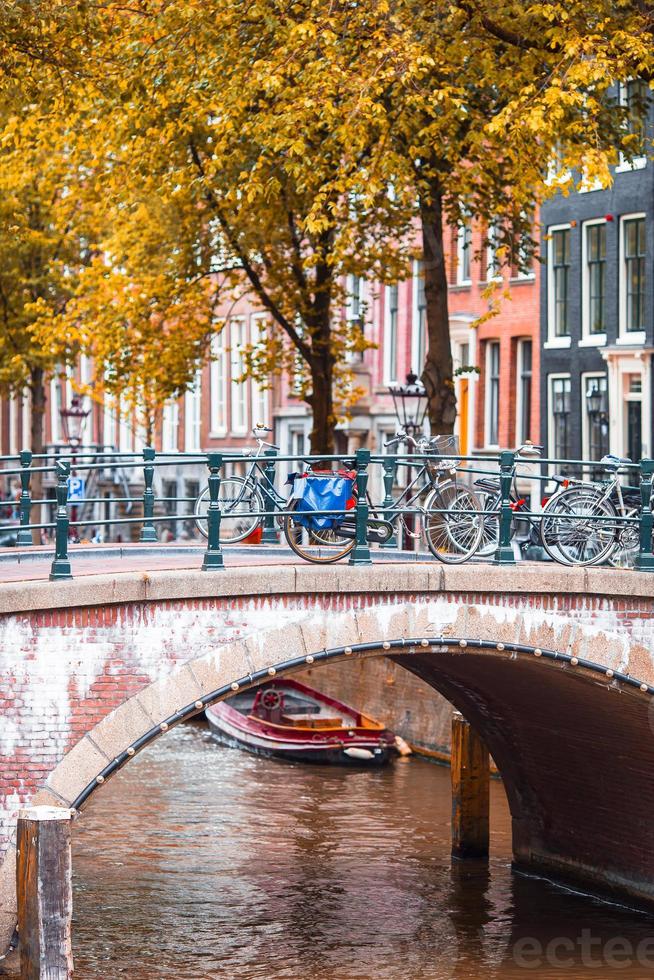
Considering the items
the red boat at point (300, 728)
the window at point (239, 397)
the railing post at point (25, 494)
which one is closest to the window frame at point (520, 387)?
the red boat at point (300, 728)

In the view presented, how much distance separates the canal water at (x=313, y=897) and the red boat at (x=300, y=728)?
5.94ft

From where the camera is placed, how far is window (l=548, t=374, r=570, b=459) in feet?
106

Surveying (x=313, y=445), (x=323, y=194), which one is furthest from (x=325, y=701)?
(x=323, y=194)

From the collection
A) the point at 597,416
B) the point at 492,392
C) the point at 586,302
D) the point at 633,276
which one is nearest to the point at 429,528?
the point at 633,276

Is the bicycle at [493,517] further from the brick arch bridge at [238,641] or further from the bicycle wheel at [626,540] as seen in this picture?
the brick arch bridge at [238,641]

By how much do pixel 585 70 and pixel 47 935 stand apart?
9603 millimetres

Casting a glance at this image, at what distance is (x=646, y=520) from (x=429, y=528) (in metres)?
1.74

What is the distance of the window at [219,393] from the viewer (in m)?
47.1

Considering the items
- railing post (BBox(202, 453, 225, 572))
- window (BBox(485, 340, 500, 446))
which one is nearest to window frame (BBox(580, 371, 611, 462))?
window (BBox(485, 340, 500, 446))

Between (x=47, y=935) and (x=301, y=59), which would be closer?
(x=47, y=935)

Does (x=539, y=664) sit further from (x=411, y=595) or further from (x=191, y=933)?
(x=191, y=933)

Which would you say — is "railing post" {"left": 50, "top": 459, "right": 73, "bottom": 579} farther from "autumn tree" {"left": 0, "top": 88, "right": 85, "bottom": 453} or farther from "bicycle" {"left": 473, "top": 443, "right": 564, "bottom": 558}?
"autumn tree" {"left": 0, "top": 88, "right": 85, "bottom": 453}

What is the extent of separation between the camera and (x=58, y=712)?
1359 centimetres

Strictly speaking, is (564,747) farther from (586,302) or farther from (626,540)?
(586,302)
